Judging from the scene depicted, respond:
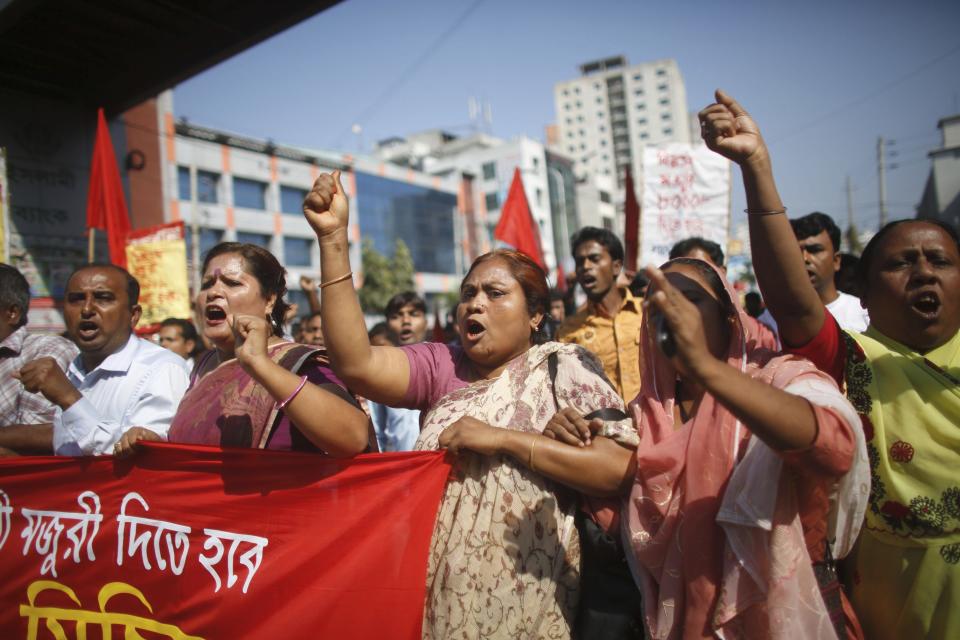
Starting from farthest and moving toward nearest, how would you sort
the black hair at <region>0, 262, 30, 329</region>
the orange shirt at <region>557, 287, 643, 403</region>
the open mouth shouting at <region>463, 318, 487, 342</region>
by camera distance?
the orange shirt at <region>557, 287, 643, 403</region>
the black hair at <region>0, 262, 30, 329</region>
the open mouth shouting at <region>463, 318, 487, 342</region>

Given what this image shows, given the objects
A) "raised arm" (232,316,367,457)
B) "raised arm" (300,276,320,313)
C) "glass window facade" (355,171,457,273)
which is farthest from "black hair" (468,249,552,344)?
"glass window facade" (355,171,457,273)

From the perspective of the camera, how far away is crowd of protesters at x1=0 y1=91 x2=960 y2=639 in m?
1.36

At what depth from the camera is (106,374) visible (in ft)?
8.85

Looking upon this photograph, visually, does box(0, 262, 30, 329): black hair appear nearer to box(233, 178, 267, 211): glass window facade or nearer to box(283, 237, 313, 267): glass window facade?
box(233, 178, 267, 211): glass window facade

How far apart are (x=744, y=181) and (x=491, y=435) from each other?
3.00 ft

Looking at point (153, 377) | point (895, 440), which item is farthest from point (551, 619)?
point (153, 377)

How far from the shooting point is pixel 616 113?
91.5 m

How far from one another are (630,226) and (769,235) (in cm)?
577

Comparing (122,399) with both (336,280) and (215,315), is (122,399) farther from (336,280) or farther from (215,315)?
(336,280)

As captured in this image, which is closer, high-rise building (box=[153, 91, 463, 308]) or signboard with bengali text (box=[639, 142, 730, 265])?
signboard with bengali text (box=[639, 142, 730, 265])

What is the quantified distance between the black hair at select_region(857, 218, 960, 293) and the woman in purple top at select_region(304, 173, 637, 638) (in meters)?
0.81

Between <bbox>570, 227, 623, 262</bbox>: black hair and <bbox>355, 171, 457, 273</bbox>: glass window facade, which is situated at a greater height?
<bbox>355, 171, 457, 273</bbox>: glass window facade

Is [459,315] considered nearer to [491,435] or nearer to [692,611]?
[491,435]

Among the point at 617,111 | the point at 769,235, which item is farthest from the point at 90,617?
the point at 617,111
